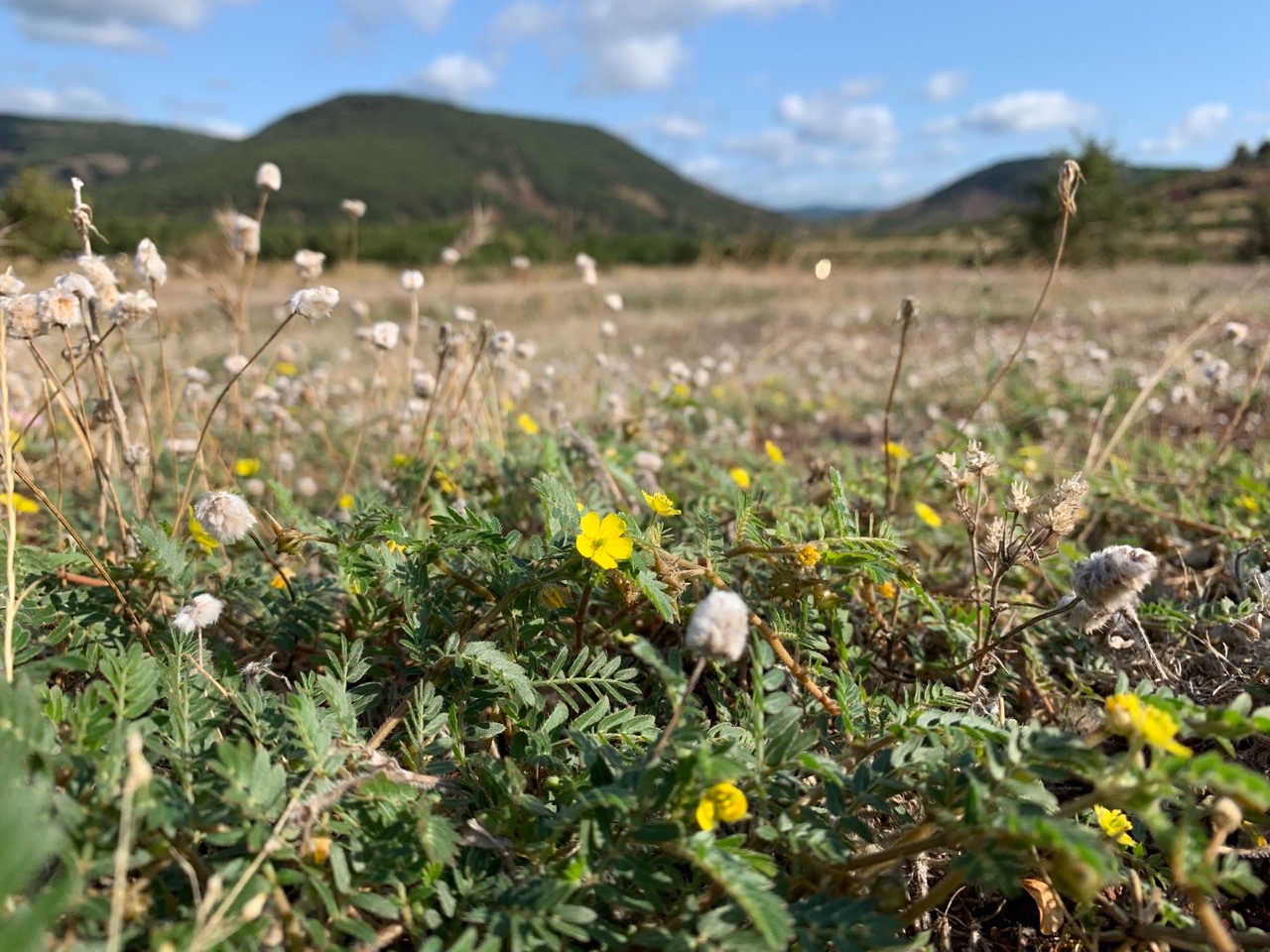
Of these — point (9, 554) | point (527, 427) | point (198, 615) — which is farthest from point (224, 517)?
point (527, 427)

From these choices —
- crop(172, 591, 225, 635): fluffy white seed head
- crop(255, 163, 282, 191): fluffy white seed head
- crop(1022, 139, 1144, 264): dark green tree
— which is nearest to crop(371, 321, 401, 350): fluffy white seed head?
crop(255, 163, 282, 191): fluffy white seed head

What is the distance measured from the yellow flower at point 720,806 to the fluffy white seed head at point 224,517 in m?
0.91

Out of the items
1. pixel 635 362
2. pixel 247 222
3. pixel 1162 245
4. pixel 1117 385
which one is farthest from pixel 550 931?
pixel 1162 245

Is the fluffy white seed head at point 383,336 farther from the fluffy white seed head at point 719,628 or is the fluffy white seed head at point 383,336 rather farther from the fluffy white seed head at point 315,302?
the fluffy white seed head at point 719,628

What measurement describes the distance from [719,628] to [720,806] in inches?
10.0

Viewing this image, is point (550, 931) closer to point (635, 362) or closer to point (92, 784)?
point (92, 784)

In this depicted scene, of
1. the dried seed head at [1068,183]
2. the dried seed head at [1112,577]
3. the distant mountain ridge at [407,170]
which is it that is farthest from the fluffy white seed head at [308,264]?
the distant mountain ridge at [407,170]

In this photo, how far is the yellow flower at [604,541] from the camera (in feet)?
4.06

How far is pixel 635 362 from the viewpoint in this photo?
22.9 feet

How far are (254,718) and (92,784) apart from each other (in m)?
0.23

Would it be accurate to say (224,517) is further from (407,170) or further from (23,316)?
(407,170)

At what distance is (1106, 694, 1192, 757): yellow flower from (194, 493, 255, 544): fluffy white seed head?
4.43 ft

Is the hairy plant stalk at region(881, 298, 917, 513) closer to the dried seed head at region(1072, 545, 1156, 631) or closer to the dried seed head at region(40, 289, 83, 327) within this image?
the dried seed head at region(1072, 545, 1156, 631)

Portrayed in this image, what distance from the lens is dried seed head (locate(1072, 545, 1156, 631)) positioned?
1123 mm
